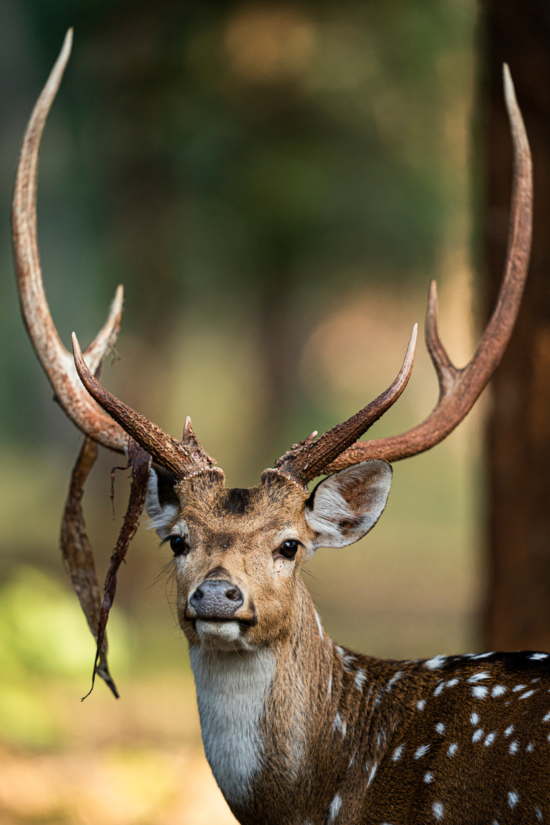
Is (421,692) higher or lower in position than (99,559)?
higher

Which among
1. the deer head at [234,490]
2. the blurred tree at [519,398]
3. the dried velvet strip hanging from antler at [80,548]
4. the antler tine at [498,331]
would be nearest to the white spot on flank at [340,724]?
the deer head at [234,490]

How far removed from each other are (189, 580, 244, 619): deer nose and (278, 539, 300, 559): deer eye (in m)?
0.26

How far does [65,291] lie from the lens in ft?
28.4

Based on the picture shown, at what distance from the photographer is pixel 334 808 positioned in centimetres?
212

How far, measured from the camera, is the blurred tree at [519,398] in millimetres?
3801

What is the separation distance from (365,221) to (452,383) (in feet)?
33.7

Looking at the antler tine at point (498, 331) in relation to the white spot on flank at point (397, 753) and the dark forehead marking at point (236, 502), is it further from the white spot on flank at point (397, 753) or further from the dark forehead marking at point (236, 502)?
the white spot on flank at point (397, 753)

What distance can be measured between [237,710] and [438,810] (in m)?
0.59

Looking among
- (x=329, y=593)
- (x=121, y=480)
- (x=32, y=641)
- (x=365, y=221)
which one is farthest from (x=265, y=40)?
(x=32, y=641)

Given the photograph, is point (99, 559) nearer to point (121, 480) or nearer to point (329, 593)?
point (121, 480)

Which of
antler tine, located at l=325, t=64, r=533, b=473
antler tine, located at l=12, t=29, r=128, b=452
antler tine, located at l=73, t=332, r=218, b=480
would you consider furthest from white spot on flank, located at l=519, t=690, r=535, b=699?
antler tine, located at l=12, t=29, r=128, b=452

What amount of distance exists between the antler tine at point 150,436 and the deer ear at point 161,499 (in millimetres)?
112

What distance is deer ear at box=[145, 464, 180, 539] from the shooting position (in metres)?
2.32

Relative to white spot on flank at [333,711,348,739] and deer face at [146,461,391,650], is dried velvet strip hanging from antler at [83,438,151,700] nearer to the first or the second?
deer face at [146,461,391,650]
